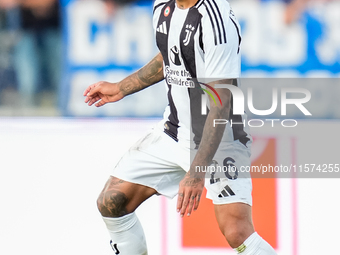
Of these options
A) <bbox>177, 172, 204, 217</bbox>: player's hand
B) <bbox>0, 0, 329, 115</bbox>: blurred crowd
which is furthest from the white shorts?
<bbox>0, 0, 329, 115</bbox>: blurred crowd

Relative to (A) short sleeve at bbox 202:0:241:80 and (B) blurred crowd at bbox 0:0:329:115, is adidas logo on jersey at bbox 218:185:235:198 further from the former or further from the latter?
(B) blurred crowd at bbox 0:0:329:115

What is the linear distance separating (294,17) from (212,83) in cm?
204

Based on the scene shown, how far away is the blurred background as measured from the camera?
141 inches

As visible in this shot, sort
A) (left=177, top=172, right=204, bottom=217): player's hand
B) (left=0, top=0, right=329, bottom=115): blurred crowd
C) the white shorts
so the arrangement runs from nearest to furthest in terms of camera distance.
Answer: (left=177, top=172, right=204, bottom=217): player's hand, the white shorts, (left=0, top=0, right=329, bottom=115): blurred crowd

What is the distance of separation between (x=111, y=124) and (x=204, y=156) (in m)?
1.67

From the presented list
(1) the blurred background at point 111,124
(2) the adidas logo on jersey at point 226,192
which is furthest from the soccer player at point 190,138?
(1) the blurred background at point 111,124

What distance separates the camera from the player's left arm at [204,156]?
8.23 ft

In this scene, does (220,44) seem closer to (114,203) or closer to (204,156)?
(204,156)

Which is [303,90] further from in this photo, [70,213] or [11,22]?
[11,22]

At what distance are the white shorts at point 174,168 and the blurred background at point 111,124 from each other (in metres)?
0.66

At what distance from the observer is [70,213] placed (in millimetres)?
3668

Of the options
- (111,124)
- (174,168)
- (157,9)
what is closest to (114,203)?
(174,168)

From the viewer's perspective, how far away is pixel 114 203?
2.90m

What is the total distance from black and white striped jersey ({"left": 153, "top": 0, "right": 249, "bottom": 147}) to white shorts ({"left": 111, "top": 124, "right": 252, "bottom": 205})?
0.20 feet
